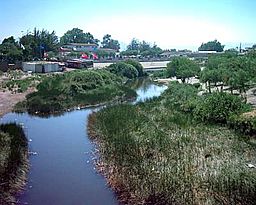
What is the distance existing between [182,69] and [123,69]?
16.0 metres

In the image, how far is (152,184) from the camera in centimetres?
1544

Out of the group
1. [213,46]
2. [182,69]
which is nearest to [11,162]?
[182,69]

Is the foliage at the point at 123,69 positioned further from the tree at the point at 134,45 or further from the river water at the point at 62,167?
the tree at the point at 134,45

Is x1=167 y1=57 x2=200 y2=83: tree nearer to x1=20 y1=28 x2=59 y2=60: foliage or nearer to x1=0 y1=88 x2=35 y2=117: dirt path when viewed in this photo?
x1=0 y1=88 x2=35 y2=117: dirt path

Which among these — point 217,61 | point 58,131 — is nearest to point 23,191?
point 58,131

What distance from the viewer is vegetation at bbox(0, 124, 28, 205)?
1583 cm

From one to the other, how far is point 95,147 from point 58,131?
19.4 ft

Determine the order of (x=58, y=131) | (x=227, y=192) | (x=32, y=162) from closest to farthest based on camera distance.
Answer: (x=227, y=192), (x=32, y=162), (x=58, y=131)

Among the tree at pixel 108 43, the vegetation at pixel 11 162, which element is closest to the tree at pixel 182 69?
the vegetation at pixel 11 162

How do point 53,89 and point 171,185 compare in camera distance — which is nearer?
point 171,185

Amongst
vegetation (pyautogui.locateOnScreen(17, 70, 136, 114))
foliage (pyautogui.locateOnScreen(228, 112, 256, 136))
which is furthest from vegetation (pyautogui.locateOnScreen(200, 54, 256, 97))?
foliage (pyautogui.locateOnScreen(228, 112, 256, 136))

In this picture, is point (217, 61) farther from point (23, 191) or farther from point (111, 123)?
point (23, 191)

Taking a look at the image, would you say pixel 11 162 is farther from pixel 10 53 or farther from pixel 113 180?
pixel 10 53

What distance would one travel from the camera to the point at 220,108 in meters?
26.2
